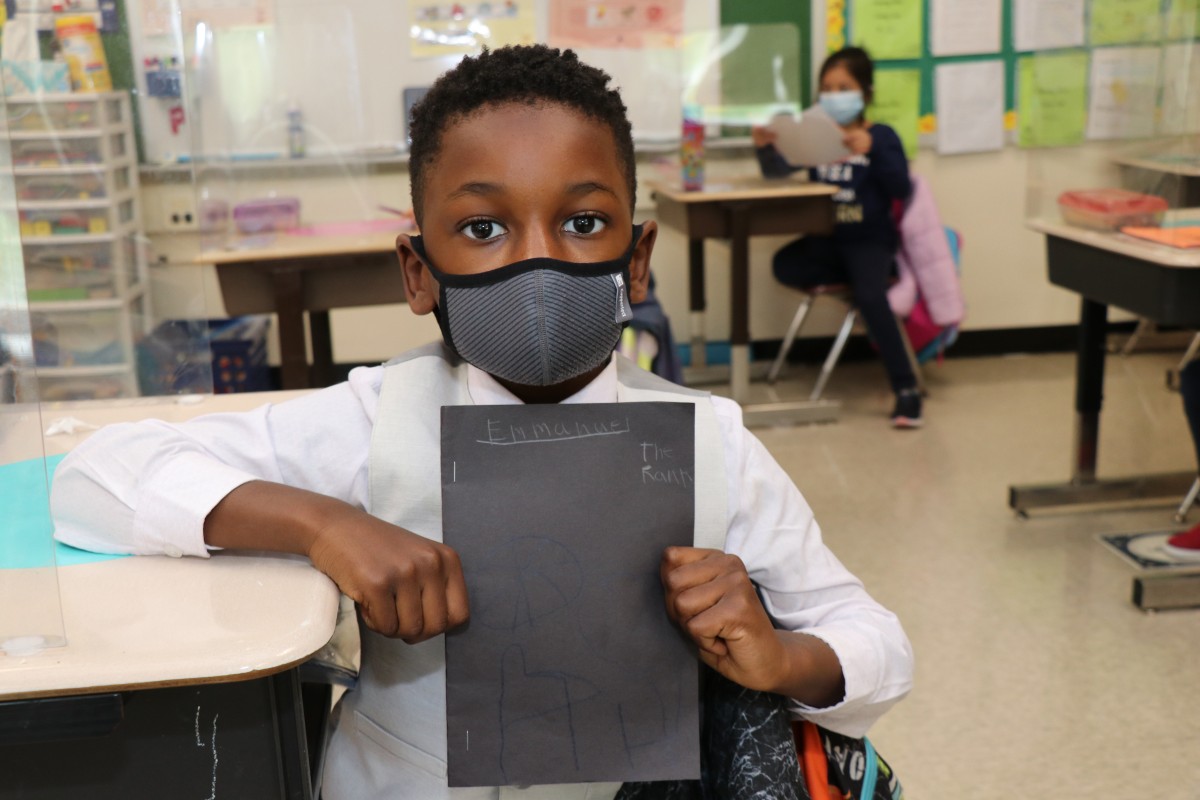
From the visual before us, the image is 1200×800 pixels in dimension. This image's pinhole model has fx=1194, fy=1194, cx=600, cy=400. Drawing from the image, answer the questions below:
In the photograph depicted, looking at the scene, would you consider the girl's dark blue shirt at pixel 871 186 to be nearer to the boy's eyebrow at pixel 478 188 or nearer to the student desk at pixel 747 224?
the student desk at pixel 747 224

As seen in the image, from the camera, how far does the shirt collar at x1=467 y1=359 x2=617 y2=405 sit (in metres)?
0.98

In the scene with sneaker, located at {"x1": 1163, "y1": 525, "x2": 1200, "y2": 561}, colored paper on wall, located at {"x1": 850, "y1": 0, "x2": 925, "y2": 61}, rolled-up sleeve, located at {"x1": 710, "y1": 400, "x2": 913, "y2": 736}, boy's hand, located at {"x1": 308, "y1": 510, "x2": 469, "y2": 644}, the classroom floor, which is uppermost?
colored paper on wall, located at {"x1": 850, "y1": 0, "x2": 925, "y2": 61}

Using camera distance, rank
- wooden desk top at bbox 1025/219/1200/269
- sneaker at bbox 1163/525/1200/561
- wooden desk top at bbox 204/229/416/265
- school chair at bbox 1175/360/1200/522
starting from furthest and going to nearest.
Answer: wooden desk top at bbox 204/229/416/265 → school chair at bbox 1175/360/1200/522 → sneaker at bbox 1163/525/1200/561 → wooden desk top at bbox 1025/219/1200/269

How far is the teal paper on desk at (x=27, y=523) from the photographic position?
82 centimetres

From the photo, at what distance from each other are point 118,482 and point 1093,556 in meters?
2.74

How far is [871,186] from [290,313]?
2222 mm

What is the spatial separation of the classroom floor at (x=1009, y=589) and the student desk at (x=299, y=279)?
146 centimetres

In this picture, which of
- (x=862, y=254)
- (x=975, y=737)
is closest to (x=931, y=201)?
(x=862, y=254)

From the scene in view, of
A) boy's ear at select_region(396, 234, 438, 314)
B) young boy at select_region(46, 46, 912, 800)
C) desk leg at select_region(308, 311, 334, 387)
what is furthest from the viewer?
desk leg at select_region(308, 311, 334, 387)

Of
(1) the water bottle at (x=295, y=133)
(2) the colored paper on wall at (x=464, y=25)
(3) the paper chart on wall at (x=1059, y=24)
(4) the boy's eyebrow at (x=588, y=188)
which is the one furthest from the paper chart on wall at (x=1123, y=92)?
(1) the water bottle at (x=295, y=133)

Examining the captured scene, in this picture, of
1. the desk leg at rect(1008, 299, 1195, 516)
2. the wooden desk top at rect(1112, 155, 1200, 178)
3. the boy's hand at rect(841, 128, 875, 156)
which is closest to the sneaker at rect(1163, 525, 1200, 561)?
the desk leg at rect(1008, 299, 1195, 516)

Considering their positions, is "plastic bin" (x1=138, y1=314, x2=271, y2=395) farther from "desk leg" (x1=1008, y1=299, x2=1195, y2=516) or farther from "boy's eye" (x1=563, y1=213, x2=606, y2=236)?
"desk leg" (x1=1008, y1=299, x2=1195, y2=516)

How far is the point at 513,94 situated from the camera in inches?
35.8

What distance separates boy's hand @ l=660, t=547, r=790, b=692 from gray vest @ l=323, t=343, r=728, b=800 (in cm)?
7
